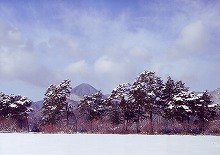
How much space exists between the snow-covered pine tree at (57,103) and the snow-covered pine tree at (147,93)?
12442 millimetres

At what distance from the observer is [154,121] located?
45.6 meters

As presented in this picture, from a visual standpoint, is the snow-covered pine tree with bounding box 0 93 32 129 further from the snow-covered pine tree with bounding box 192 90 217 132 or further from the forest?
the snow-covered pine tree with bounding box 192 90 217 132

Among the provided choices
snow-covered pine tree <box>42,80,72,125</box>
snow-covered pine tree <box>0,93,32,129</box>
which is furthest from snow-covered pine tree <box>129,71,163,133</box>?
snow-covered pine tree <box>0,93,32,129</box>

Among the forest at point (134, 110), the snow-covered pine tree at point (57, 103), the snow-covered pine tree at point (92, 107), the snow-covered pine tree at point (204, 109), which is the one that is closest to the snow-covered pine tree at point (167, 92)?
the forest at point (134, 110)

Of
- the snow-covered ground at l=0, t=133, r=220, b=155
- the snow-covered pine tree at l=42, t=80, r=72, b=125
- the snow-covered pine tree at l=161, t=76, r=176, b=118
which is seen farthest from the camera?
the snow-covered pine tree at l=42, t=80, r=72, b=125

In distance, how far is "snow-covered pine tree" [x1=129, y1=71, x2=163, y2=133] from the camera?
142 feet

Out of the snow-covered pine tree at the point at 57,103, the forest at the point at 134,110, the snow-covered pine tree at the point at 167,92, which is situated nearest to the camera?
the forest at the point at 134,110

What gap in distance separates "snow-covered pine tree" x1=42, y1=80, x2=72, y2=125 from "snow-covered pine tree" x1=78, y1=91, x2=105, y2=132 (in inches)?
103

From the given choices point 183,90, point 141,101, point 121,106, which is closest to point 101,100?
point 121,106

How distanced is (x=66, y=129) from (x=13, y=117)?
12.2 metres

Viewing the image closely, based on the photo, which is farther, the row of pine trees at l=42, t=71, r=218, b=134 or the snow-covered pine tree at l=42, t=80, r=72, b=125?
the snow-covered pine tree at l=42, t=80, r=72, b=125

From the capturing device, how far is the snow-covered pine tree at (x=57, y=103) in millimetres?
50812

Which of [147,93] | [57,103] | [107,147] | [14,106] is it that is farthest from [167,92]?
[107,147]

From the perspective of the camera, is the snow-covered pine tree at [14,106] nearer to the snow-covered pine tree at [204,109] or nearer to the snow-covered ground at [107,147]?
the snow-covered pine tree at [204,109]
